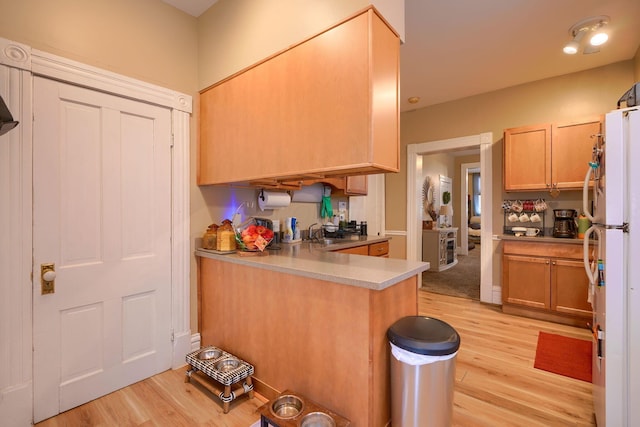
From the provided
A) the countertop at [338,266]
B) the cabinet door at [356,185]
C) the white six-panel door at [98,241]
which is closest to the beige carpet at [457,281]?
the cabinet door at [356,185]

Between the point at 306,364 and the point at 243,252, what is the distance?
947 mm

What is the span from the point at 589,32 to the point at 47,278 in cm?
469

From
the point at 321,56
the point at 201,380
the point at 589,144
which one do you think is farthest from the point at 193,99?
the point at 589,144

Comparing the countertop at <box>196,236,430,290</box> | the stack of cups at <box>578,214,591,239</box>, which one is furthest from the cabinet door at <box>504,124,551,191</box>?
the countertop at <box>196,236,430,290</box>

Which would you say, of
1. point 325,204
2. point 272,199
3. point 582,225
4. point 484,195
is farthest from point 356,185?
point 582,225

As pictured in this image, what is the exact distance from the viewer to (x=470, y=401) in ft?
6.38

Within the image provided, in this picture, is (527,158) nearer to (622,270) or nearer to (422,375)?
(622,270)

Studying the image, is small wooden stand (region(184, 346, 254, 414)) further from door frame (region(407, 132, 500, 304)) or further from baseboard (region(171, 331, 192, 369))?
door frame (region(407, 132, 500, 304))

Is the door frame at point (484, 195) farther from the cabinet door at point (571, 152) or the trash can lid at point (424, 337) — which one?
the trash can lid at point (424, 337)

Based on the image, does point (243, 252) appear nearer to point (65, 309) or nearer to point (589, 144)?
point (65, 309)

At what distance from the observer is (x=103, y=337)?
6.54 ft

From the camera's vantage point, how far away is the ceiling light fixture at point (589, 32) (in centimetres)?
252

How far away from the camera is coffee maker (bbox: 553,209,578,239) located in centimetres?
341

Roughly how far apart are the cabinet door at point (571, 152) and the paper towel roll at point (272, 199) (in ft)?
10.3
